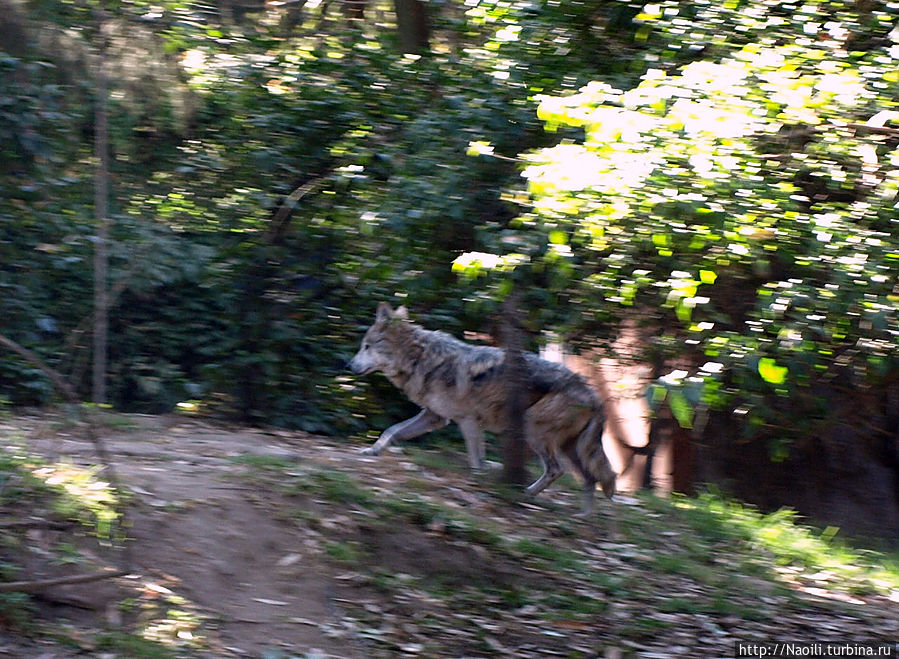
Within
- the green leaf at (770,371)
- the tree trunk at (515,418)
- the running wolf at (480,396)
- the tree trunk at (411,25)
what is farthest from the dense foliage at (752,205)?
the tree trunk at (411,25)

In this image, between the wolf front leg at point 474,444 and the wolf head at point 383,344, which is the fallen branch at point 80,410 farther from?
the wolf head at point 383,344

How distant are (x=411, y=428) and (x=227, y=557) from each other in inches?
147

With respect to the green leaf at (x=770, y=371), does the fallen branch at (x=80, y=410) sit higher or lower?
lower

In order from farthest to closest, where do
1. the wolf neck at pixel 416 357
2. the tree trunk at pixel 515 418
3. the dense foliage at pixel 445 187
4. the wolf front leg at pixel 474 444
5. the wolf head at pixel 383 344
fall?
1. the wolf head at pixel 383 344
2. the wolf neck at pixel 416 357
3. the wolf front leg at pixel 474 444
4. the tree trunk at pixel 515 418
5. the dense foliage at pixel 445 187

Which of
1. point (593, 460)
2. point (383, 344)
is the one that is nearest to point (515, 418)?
point (593, 460)

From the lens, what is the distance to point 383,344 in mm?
9664

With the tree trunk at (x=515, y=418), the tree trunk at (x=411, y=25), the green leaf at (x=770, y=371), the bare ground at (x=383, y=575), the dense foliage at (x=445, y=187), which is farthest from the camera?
the tree trunk at (x=411, y=25)

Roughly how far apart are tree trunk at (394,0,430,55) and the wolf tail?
370 cm

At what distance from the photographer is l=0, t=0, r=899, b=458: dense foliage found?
187 inches

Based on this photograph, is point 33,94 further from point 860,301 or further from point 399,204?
point 860,301

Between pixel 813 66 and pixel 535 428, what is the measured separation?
4400mm

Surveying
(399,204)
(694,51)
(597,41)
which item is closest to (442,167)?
(399,204)

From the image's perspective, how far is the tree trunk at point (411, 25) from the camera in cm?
869

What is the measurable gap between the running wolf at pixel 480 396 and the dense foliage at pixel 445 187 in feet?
1.85
